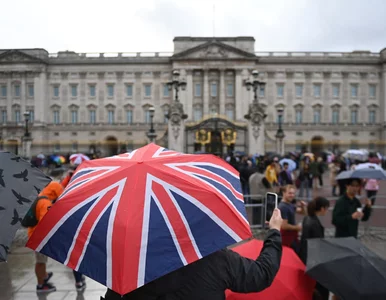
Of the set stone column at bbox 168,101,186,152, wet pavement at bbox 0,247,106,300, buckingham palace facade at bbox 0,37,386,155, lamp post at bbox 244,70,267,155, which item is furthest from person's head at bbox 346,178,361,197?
buckingham palace facade at bbox 0,37,386,155

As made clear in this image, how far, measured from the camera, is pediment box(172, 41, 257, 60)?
54.2 meters

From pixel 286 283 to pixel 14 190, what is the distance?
2.56 m

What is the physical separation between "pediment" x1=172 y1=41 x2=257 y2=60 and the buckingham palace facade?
0.47 feet

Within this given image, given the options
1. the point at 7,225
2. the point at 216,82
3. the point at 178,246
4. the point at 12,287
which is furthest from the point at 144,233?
the point at 216,82

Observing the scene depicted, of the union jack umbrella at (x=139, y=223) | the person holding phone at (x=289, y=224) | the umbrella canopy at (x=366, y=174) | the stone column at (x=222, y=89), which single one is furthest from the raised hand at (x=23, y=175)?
the stone column at (x=222, y=89)

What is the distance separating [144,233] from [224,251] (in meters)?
0.67

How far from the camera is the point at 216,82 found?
2199 inches

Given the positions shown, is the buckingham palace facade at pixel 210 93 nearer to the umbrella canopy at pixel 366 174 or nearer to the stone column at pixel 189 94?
the stone column at pixel 189 94

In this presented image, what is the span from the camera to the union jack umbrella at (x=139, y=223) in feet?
7.41

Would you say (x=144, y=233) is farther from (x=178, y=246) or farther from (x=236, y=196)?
(x=236, y=196)

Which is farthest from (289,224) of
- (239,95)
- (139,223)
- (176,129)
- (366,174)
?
(239,95)

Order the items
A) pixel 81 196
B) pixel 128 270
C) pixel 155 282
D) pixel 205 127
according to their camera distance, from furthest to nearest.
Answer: pixel 205 127 → pixel 81 196 → pixel 155 282 → pixel 128 270

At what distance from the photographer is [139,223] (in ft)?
7.68

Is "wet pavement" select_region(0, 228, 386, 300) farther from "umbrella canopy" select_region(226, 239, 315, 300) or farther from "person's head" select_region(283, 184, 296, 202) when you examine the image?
"person's head" select_region(283, 184, 296, 202)
